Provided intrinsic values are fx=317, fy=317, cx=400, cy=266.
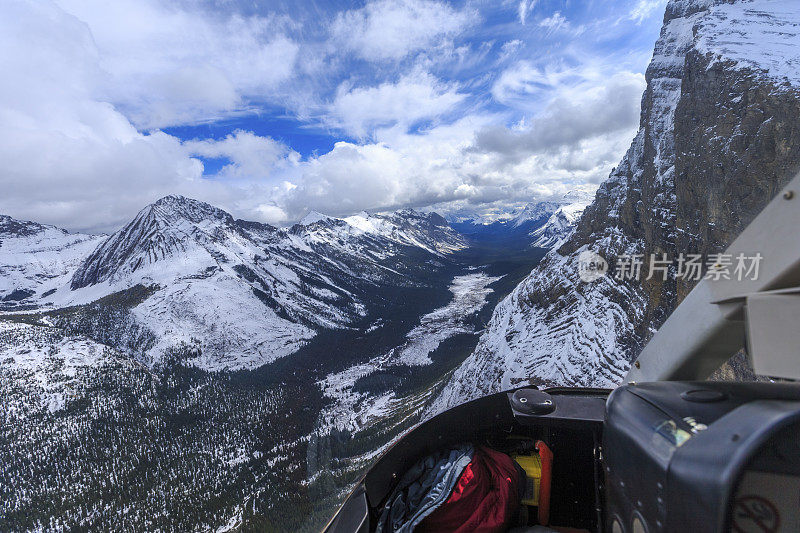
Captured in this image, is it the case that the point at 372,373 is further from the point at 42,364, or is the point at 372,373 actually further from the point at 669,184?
the point at 42,364

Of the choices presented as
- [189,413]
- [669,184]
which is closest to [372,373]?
[189,413]

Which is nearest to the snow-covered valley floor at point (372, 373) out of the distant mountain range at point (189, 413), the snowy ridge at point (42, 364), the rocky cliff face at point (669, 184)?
the distant mountain range at point (189, 413)

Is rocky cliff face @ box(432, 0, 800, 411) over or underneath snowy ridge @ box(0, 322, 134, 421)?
over

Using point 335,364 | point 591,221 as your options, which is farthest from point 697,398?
point 335,364

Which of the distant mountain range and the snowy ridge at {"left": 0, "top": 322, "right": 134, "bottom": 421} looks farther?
the snowy ridge at {"left": 0, "top": 322, "right": 134, "bottom": 421}

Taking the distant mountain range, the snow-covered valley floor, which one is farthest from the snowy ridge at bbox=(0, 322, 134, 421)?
the snow-covered valley floor

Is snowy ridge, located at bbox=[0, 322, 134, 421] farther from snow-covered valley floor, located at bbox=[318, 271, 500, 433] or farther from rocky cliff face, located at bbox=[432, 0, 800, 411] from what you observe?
rocky cliff face, located at bbox=[432, 0, 800, 411]

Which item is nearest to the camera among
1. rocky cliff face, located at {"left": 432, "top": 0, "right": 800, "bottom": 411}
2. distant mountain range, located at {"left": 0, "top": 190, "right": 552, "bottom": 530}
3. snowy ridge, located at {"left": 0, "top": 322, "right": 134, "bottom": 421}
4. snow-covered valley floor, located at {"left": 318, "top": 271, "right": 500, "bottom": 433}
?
rocky cliff face, located at {"left": 432, "top": 0, "right": 800, "bottom": 411}

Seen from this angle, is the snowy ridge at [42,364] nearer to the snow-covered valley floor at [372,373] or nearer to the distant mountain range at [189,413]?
the distant mountain range at [189,413]

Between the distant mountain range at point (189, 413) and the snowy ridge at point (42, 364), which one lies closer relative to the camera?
the distant mountain range at point (189, 413)
